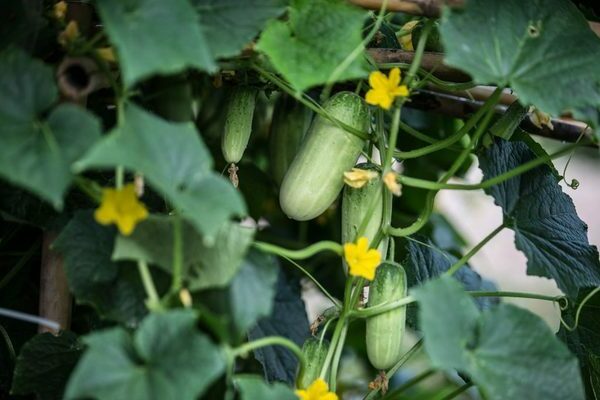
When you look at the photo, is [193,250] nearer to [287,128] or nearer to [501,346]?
[501,346]

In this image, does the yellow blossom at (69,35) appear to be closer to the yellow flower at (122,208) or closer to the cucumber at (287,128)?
the yellow flower at (122,208)

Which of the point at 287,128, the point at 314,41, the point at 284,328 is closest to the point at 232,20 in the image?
the point at 314,41

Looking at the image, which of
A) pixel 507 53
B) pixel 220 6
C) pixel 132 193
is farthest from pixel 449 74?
pixel 132 193

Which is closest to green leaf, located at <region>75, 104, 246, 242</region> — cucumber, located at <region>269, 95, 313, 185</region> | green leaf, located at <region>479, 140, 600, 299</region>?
green leaf, located at <region>479, 140, 600, 299</region>

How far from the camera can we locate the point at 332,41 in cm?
69

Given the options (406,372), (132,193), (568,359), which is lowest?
(406,372)

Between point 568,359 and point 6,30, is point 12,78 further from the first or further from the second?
point 568,359

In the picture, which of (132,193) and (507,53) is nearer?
(132,193)

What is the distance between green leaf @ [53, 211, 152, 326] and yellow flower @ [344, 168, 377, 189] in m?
0.24

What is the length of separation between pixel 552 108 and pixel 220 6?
0.29 m

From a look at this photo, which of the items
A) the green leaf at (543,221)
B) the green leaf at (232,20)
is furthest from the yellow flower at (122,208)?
the green leaf at (543,221)

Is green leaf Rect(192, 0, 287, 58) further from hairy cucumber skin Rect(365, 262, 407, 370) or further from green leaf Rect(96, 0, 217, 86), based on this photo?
hairy cucumber skin Rect(365, 262, 407, 370)

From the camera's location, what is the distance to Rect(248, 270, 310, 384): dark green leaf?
102 cm

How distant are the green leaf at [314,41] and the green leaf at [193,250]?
13cm
